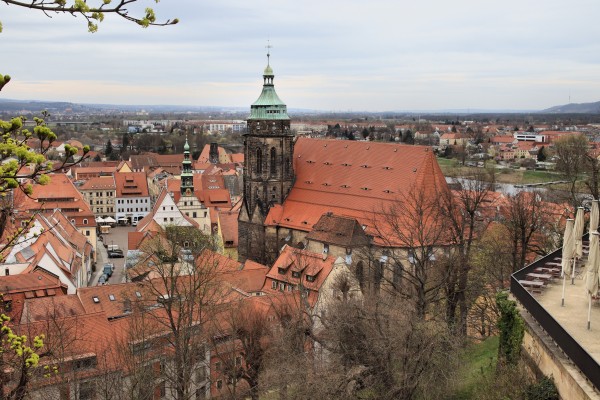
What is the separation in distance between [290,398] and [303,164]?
29226mm

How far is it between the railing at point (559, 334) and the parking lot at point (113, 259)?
129 feet

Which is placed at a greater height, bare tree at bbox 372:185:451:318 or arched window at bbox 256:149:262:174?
arched window at bbox 256:149:262:174

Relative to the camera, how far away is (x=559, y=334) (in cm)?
1583

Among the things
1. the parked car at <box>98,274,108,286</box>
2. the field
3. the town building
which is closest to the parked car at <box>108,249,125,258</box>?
the town building

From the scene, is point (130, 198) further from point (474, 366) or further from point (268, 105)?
point (474, 366)

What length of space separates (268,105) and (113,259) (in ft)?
82.7

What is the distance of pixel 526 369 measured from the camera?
18.4 metres

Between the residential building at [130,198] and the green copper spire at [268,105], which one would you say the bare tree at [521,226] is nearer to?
the green copper spire at [268,105]

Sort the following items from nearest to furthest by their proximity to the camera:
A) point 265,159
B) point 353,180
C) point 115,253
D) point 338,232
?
point 338,232, point 353,180, point 265,159, point 115,253

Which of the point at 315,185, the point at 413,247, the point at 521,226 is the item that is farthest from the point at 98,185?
the point at 521,226

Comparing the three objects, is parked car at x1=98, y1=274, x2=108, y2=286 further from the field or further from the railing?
the railing

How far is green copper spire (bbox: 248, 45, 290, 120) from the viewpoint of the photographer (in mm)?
49031

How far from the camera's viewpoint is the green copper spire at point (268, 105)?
161ft

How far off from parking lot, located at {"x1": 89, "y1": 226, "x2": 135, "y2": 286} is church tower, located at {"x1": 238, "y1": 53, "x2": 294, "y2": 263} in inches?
513
